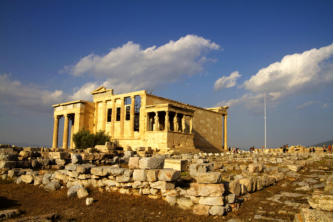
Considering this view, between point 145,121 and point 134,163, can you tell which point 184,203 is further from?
point 145,121

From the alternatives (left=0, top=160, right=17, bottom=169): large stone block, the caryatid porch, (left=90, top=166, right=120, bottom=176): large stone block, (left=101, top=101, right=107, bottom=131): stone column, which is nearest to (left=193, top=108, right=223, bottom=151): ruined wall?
the caryatid porch

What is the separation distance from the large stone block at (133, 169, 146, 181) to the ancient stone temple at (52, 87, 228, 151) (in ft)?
69.3

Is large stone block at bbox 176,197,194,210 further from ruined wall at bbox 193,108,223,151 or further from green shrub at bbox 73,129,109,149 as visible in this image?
ruined wall at bbox 193,108,223,151

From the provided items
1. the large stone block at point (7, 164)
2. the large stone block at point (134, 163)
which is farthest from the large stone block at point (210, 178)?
the large stone block at point (7, 164)

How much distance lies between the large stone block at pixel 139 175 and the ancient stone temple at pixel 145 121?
2113 cm

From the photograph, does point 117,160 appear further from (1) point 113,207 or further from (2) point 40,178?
(1) point 113,207

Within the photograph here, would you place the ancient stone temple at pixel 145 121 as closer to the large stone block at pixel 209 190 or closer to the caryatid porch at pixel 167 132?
the caryatid porch at pixel 167 132

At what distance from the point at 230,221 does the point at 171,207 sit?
1.63 meters

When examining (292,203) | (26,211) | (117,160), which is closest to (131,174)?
(26,211)

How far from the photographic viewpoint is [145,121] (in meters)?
33.8

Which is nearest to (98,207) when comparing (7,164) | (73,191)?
(73,191)

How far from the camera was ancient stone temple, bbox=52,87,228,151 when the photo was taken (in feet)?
105

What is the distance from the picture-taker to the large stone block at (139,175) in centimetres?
771

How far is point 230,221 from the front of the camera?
5.81 meters
